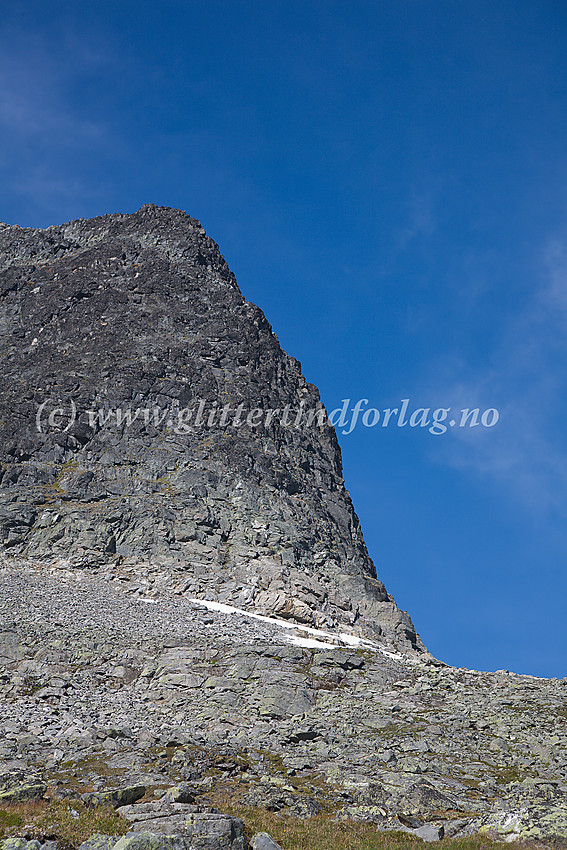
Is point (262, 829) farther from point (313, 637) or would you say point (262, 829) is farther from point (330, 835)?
point (313, 637)

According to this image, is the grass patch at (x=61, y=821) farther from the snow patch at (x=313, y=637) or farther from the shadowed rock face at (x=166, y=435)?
the shadowed rock face at (x=166, y=435)

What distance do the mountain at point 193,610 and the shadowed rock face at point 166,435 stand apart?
0.30 metres

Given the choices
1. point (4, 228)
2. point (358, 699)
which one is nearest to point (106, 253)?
point (4, 228)

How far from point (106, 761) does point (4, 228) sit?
116 meters

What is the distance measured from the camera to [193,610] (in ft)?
192

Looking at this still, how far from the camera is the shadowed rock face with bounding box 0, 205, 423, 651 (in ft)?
234

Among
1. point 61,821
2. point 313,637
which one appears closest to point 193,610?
point 313,637

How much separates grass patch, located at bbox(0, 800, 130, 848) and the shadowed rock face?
40.7m

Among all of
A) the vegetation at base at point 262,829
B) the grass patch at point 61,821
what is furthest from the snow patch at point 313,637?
the grass patch at point 61,821

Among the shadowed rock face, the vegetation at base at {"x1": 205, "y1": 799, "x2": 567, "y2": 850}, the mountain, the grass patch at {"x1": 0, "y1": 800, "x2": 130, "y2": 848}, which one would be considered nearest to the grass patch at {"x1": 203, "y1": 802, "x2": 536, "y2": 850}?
the vegetation at base at {"x1": 205, "y1": 799, "x2": 567, "y2": 850}

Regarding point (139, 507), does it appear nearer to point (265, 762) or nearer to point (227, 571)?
point (227, 571)

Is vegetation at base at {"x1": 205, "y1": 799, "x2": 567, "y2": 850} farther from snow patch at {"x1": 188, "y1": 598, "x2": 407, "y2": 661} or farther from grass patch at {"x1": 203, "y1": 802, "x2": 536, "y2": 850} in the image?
snow patch at {"x1": 188, "y1": 598, "x2": 407, "y2": 661}

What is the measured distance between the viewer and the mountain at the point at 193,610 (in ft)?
79.8

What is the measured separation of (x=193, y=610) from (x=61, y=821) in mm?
38549
